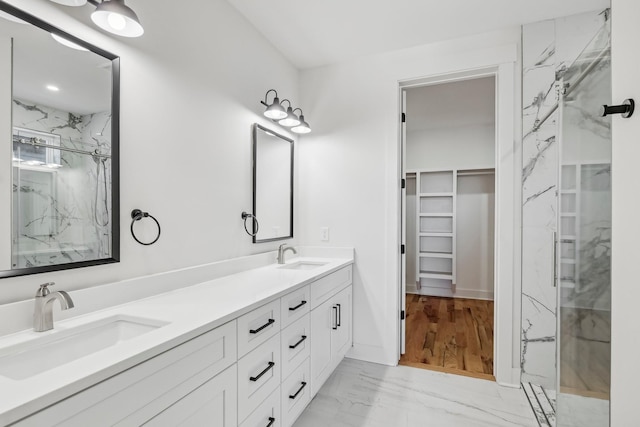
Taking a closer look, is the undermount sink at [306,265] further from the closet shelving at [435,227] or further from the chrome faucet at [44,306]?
the closet shelving at [435,227]

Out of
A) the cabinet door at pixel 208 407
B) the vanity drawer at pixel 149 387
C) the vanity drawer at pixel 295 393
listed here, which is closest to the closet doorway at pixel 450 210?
the vanity drawer at pixel 295 393

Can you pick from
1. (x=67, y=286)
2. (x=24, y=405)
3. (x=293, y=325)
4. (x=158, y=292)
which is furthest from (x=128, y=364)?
(x=293, y=325)

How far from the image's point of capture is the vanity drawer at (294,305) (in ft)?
5.18

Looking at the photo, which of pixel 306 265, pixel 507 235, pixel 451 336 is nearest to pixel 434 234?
pixel 451 336

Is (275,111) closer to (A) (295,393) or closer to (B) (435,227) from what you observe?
(A) (295,393)

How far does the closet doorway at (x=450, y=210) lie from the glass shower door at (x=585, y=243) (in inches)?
90.5

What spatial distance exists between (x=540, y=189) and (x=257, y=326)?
213 centimetres

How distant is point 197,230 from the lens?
5.80 ft

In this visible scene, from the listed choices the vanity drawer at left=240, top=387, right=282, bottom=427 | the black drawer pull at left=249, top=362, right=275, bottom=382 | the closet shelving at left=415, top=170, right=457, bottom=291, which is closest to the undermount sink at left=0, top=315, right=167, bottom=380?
the black drawer pull at left=249, top=362, right=275, bottom=382

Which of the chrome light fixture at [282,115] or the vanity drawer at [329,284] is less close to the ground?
the chrome light fixture at [282,115]

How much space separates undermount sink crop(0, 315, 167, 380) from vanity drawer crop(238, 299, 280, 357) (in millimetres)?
295

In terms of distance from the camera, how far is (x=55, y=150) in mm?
1134

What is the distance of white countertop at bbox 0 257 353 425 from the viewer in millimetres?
663
